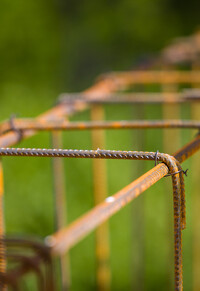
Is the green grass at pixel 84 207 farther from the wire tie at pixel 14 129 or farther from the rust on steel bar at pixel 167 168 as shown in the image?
the rust on steel bar at pixel 167 168

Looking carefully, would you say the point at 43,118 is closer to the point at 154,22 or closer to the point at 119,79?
the point at 119,79

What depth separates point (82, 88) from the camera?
16.8 ft

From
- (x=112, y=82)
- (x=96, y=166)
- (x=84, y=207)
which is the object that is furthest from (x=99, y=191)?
(x=84, y=207)

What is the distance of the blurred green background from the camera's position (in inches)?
149

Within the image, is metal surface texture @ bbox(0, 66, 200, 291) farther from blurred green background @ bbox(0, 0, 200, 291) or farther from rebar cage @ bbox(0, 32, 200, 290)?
blurred green background @ bbox(0, 0, 200, 291)

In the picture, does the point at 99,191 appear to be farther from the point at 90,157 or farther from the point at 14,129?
the point at 90,157

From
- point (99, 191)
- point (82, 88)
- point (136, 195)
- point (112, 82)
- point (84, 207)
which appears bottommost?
point (136, 195)

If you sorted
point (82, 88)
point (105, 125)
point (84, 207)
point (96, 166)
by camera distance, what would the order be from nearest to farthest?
point (105, 125) → point (96, 166) → point (84, 207) → point (82, 88)

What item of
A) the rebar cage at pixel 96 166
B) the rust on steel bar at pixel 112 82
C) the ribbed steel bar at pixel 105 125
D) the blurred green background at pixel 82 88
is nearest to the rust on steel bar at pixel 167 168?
the rebar cage at pixel 96 166

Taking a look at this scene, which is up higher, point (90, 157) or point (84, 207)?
point (84, 207)

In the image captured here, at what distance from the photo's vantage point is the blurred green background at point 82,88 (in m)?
3.79

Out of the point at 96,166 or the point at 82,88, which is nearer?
the point at 96,166

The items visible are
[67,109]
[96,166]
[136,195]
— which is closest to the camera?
[136,195]

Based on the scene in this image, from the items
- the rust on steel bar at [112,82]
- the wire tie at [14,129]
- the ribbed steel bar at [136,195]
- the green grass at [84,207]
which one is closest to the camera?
the ribbed steel bar at [136,195]
